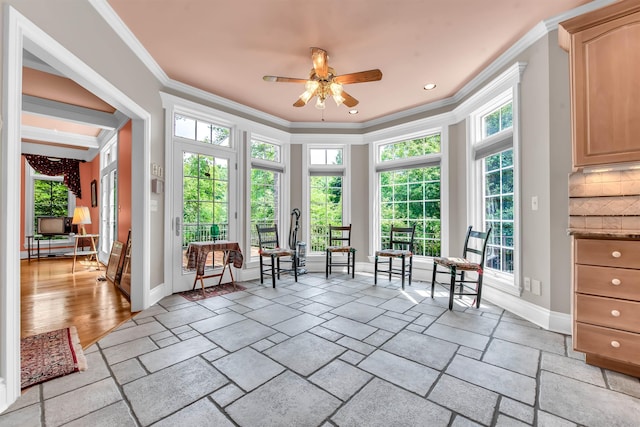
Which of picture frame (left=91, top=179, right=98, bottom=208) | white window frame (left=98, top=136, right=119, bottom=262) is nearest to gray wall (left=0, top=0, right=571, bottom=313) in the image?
white window frame (left=98, top=136, right=119, bottom=262)

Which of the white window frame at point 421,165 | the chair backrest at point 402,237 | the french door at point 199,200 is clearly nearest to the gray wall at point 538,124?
the french door at point 199,200

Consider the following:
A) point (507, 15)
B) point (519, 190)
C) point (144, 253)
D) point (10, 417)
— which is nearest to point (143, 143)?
point (144, 253)

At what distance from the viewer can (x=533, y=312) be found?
2.68 meters

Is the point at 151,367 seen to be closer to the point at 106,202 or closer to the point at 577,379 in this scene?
the point at 577,379

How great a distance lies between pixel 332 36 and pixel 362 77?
0.47 m

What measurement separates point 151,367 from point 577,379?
276 cm

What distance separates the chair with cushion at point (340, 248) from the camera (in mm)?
4590

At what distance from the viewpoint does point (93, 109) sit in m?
4.28

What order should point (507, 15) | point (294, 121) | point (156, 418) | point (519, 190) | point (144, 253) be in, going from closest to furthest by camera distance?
point (156, 418) < point (507, 15) < point (519, 190) < point (144, 253) < point (294, 121)

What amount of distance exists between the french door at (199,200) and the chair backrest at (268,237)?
397 millimetres

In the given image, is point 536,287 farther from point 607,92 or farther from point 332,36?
point 332,36

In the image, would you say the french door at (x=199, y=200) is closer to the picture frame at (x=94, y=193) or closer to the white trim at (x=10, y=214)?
the white trim at (x=10, y=214)

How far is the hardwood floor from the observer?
8.54 ft

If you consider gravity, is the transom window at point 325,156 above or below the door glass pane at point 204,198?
above
